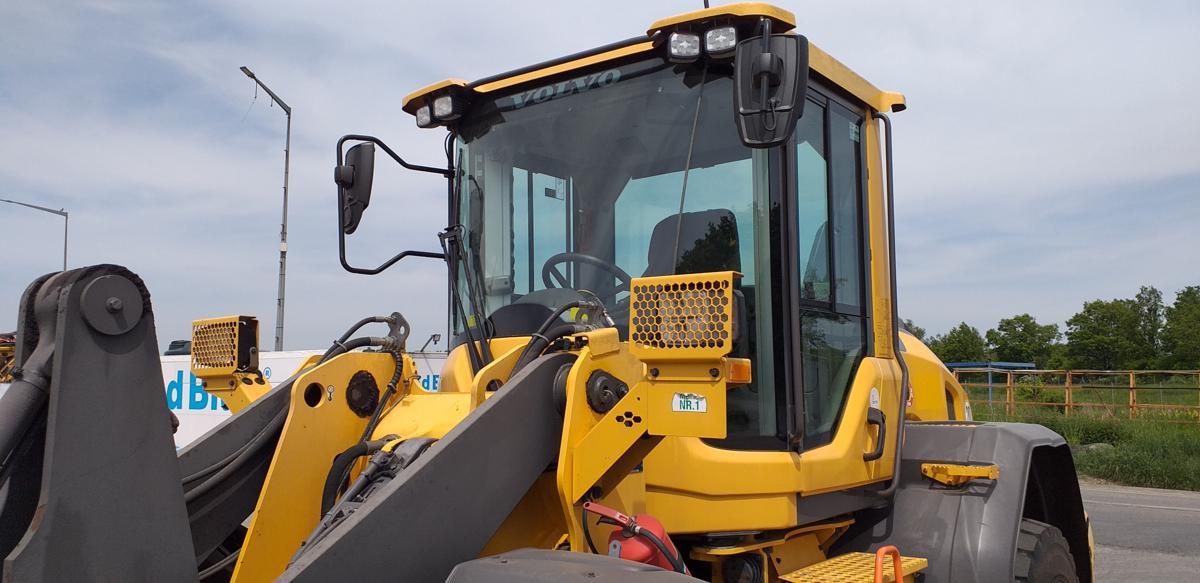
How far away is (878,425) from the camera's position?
3986mm

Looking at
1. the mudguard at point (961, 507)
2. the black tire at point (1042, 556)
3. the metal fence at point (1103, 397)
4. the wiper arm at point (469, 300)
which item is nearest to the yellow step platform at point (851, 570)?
the mudguard at point (961, 507)

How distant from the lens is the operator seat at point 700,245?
11.9ft

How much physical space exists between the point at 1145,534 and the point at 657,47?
346 inches

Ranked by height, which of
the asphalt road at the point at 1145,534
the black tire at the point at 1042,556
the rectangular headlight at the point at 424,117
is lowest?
the asphalt road at the point at 1145,534

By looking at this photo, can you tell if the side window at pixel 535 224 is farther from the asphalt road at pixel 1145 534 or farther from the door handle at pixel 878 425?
the asphalt road at pixel 1145 534

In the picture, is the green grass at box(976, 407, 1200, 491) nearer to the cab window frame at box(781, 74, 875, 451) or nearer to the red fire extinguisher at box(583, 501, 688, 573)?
the cab window frame at box(781, 74, 875, 451)

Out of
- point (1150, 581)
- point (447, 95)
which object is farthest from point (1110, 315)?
point (447, 95)

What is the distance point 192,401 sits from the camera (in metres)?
12.8

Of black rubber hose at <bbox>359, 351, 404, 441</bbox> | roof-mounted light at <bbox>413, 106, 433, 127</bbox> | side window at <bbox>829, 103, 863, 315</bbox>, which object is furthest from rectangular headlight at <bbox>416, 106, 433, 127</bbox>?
side window at <bbox>829, 103, 863, 315</bbox>

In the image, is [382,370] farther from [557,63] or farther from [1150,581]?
[1150,581]

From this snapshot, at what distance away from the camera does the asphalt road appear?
26.6 ft

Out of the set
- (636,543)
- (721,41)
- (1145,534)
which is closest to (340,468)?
(636,543)

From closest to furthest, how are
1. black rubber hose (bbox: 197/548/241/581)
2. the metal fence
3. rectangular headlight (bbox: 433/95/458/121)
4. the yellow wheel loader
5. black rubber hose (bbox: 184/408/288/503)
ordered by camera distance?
the yellow wheel loader
black rubber hose (bbox: 197/548/241/581)
black rubber hose (bbox: 184/408/288/503)
rectangular headlight (bbox: 433/95/458/121)
the metal fence

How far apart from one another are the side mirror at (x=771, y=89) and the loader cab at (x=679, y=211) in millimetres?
233
